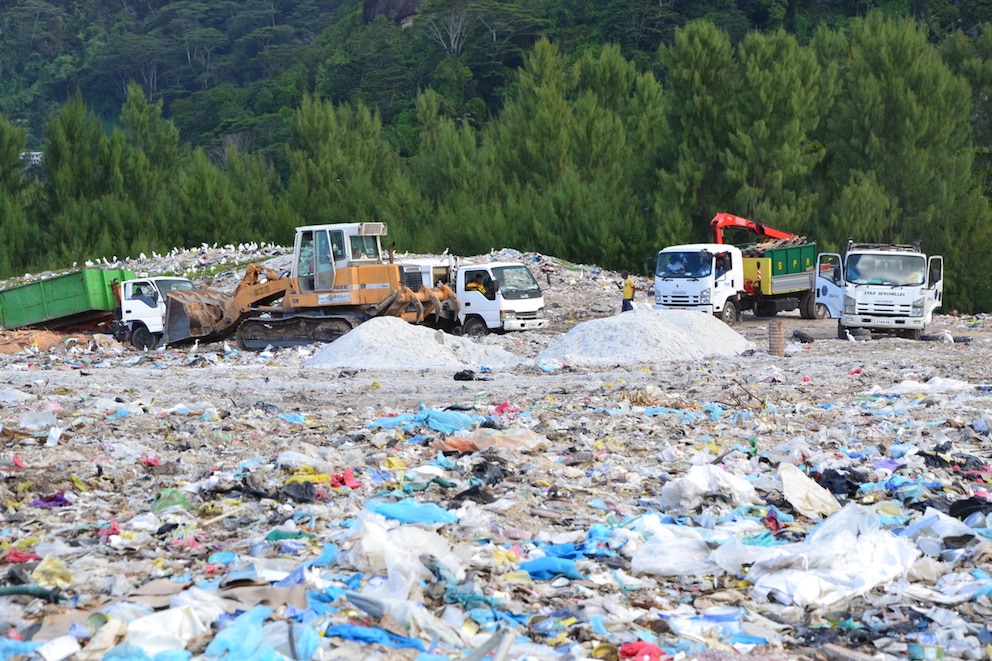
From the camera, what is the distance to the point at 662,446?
9.62 metres

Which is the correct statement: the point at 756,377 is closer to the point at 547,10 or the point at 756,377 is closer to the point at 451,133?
the point at 451,133

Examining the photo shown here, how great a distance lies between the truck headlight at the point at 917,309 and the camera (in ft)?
66.8

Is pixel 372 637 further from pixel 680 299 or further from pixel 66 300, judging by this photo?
pixel 66 300

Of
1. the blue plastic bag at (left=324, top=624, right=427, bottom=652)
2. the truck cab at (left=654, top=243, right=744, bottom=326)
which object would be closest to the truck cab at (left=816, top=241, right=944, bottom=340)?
the truck cab at (left=654, top=243, right=744, bottom=326)

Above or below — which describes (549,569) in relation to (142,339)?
above

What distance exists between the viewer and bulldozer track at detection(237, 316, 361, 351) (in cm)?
2100

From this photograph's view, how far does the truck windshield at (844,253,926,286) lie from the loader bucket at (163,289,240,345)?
1109 centimetres

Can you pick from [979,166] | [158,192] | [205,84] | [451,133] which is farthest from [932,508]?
[205,84]

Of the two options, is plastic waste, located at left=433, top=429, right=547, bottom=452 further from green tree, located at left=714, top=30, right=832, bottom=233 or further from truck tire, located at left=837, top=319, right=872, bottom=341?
green tree, located at left=714, top=30, right=832, bottom=233

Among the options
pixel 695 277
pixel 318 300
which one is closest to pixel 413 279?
pixel 318 300

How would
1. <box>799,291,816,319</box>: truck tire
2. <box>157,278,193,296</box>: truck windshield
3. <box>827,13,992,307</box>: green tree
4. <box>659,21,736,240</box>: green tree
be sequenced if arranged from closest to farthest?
<box>157,278,193,296</box>: truck windshield → <box>799,291,816,319</box>: truck tire → <box>827,13,992,307</box>: green tree → <box>659,21,736,240</box>: green tree

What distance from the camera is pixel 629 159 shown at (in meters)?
39.4

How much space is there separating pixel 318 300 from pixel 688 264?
7.27 meters

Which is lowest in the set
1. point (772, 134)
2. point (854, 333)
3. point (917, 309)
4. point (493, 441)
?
point (854, 333)
